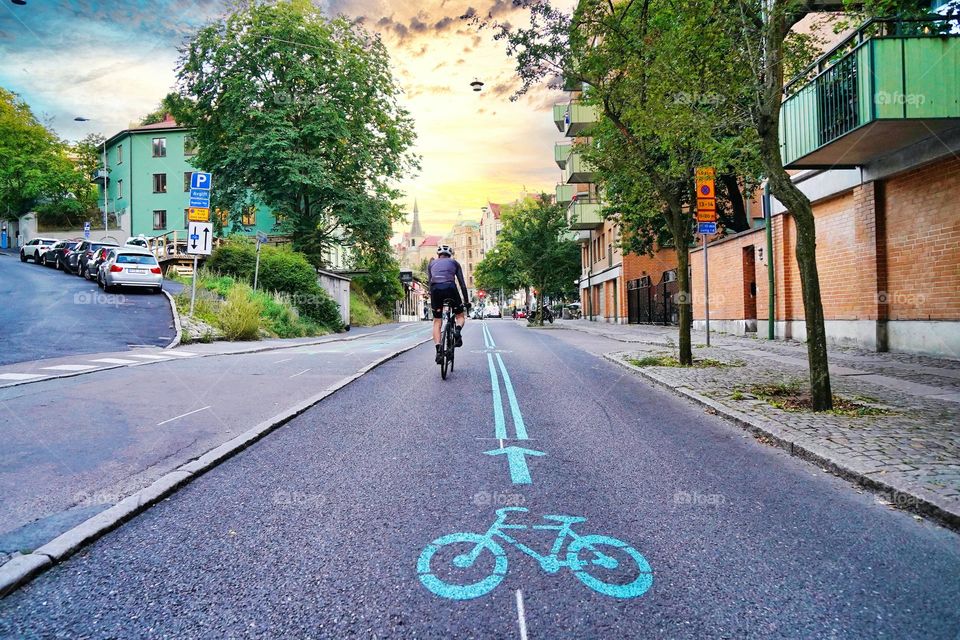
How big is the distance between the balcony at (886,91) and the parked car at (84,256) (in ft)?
101

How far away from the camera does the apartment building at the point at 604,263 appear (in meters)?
34.2

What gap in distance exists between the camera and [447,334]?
34.8 feet

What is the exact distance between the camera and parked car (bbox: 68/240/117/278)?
99.6 feet

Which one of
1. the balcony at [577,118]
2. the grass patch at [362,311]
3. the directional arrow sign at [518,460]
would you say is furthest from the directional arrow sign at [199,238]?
the balcony at [577,118]

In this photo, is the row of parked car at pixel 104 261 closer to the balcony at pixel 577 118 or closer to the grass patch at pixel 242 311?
the grass patch at pixel 242 311

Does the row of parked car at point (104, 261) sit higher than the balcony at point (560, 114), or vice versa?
the balcony at point (560, 114)

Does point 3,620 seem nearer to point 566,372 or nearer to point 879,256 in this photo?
point 566,372

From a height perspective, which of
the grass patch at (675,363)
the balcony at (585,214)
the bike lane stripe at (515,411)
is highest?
the balcony at (585,214)

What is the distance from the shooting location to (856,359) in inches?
488

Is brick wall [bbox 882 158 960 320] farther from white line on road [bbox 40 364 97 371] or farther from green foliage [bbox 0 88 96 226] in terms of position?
green foliage [bbox 0 88 96 226]

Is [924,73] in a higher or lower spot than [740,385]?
higher

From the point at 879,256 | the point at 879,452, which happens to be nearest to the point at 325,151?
the point at 879,256

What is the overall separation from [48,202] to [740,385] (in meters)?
63.2

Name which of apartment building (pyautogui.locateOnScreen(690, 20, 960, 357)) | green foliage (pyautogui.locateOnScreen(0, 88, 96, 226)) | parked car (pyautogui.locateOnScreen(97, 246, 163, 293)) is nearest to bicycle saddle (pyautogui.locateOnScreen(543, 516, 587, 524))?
apartment building (pyautogui.locateOnScreen(690, 20, 960, 357))
